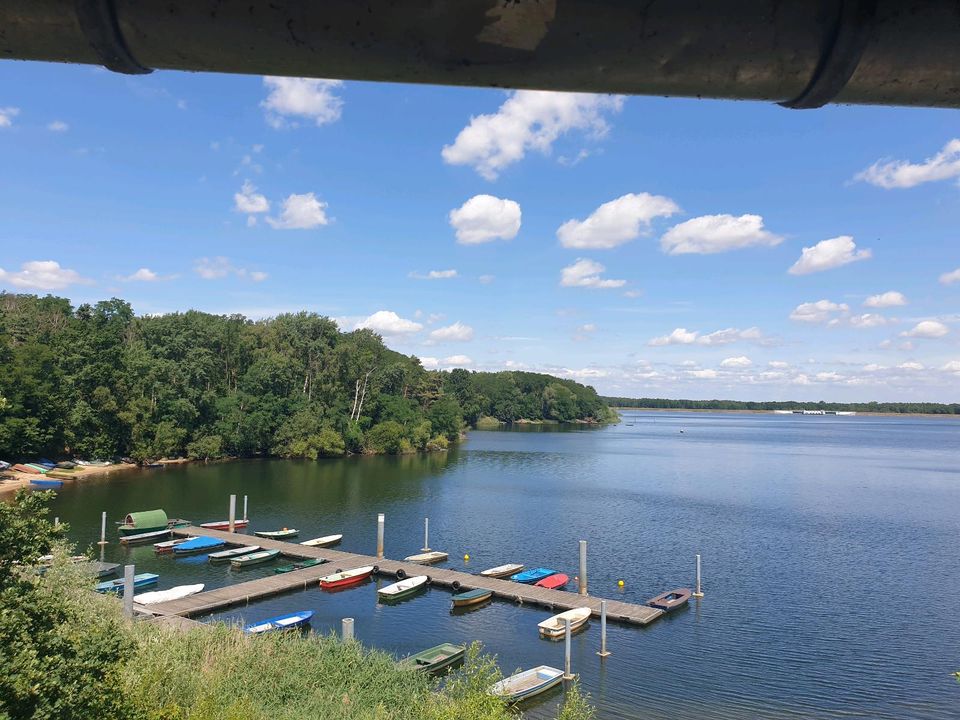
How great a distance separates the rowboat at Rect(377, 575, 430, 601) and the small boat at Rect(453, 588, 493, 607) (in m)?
2.02

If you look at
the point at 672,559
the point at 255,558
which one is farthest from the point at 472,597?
the point at 672,559

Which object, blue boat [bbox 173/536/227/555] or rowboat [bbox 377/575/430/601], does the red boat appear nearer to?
rowboat [bbox 377/575/430/601]

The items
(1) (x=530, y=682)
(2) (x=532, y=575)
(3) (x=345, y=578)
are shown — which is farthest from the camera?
(2) (x=532, y=575)

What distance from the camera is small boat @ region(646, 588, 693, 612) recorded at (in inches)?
1091

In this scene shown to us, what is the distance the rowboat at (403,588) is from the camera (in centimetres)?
2870

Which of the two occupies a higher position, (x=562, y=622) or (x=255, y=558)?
(x=255, y=558)

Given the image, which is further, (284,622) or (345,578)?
(345,578)

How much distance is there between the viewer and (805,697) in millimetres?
21062

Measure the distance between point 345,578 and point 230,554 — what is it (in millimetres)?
8312

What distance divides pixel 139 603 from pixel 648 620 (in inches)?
808

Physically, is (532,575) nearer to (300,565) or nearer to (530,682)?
(530,682)

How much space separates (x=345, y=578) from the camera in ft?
98.7

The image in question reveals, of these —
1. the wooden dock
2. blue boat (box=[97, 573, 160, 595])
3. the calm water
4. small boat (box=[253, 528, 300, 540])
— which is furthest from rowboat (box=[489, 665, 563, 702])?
small boat (box=[253, 528, 300, 540])

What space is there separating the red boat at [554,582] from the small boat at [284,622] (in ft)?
36.5
